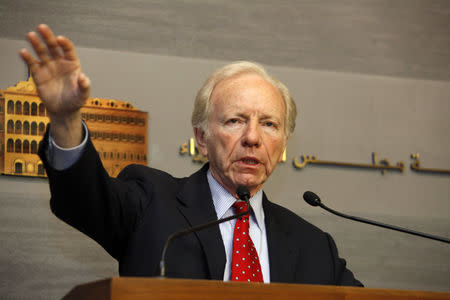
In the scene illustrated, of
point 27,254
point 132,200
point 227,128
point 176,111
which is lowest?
point 27,254

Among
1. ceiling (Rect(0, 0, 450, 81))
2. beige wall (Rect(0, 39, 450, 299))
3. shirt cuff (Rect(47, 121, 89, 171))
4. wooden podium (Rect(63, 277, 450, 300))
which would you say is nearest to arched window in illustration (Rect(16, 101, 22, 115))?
beige wall (Rect(0, 39, 450, 299))

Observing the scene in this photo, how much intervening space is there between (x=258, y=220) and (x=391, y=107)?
2.24m

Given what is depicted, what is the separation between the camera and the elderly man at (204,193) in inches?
74.7

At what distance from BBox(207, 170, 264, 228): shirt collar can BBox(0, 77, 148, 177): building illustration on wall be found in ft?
4.34

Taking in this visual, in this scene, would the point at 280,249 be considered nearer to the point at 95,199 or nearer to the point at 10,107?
the point at 95,199

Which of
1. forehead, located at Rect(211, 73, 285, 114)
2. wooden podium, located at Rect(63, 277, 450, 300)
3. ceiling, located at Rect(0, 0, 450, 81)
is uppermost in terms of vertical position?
ceiling, located at Rect(0, 0, 450, 81)

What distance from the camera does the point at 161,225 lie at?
7.81 ft

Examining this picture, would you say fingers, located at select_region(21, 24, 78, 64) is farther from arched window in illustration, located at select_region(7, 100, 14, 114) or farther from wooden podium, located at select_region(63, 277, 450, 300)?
arched window in illustration, located at select_region(7, 100, 14, 114)

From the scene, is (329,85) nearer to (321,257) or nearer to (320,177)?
(320,177)

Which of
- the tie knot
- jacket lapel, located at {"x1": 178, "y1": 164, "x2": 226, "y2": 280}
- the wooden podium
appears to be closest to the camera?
the wooden podium

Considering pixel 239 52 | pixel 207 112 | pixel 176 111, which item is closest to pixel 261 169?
pixel 207 112

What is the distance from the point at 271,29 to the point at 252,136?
186 centimetres

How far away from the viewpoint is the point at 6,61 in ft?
12.7

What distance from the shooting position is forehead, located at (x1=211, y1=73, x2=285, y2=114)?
2.70 m
